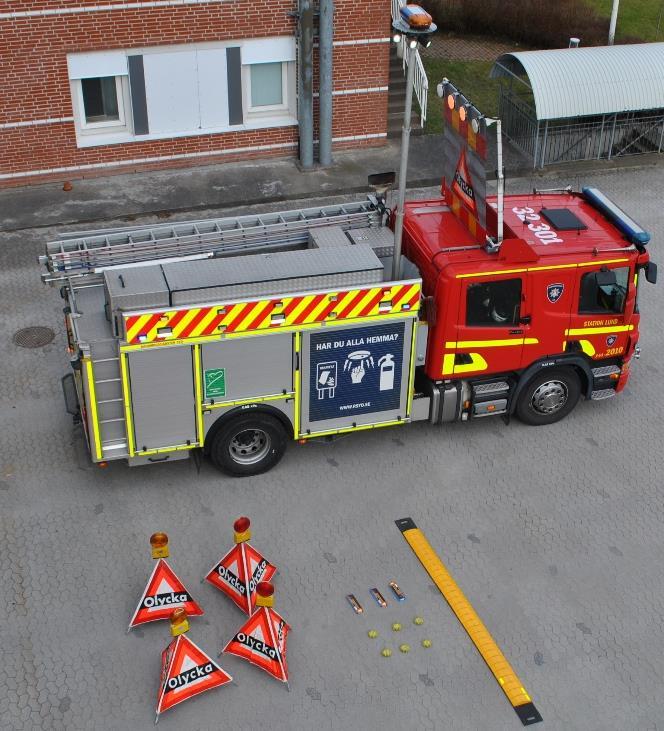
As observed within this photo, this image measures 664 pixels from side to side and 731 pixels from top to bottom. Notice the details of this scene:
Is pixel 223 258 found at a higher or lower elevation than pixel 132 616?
higher

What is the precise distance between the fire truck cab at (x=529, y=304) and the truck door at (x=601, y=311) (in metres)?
0.01

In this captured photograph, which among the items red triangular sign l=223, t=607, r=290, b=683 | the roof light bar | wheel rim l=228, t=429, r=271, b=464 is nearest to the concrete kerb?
the roof light bar

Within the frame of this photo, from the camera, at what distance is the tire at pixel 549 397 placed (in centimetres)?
1177

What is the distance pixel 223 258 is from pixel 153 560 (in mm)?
3338

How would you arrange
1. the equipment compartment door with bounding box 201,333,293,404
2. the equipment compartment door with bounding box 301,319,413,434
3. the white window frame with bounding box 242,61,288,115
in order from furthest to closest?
the white window frame with bounding box 242,61,288,115, the equipment compartment door with bounding box 301,319,413,434, the equipment compartment door with bounding box 201,333,293,404

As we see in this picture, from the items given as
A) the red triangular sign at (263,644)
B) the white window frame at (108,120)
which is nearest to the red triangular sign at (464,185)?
the red triangular sign at (263,644)

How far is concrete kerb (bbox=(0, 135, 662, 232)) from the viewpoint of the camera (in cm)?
1698

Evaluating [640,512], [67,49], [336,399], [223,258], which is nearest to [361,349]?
[336,399]

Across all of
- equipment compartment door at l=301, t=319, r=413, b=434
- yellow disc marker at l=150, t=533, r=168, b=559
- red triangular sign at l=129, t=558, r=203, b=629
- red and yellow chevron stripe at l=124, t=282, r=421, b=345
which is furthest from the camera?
equipment compartment door at l=301, t=319, r=413, b=434

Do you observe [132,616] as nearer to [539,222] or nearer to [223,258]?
[223,258]

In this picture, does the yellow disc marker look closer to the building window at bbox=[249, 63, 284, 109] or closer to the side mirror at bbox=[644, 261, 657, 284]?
the side mirror at bbox=[644, 261, 657, 284]

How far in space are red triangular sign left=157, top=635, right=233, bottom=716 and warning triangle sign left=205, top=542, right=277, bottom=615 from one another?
819mm

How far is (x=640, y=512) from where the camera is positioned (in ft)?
36.0

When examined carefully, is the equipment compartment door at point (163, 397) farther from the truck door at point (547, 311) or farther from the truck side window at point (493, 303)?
the truck door at point (547, 311)
